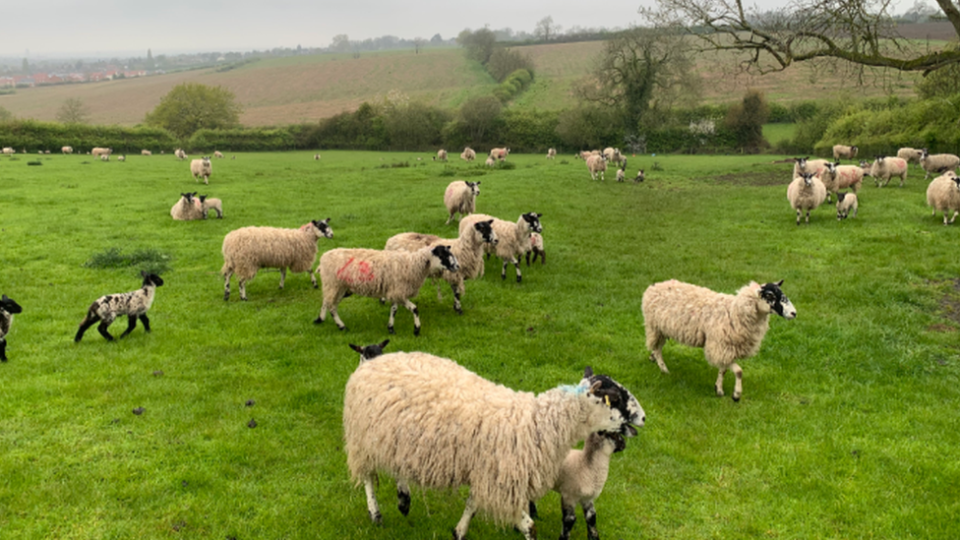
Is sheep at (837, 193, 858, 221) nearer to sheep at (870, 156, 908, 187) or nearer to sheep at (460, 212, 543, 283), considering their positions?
sheep at (870, 156, 908, 187)

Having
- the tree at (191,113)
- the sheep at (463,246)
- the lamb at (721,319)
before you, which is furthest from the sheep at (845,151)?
the tree at (191,113)

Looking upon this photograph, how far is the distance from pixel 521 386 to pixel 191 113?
80200 millimetres

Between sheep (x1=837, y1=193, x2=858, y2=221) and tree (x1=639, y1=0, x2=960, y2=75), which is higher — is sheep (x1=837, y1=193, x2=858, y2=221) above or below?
below

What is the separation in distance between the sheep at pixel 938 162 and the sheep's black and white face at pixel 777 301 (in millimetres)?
29770

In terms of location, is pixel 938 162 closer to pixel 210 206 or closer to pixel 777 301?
pixel 777 301

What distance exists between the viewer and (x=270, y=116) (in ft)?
297

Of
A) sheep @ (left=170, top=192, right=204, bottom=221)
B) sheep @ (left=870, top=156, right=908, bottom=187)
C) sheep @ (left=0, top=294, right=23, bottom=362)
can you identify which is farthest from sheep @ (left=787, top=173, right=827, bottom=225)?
sheep @ (left=170, top=192, right=204, bottom=221)

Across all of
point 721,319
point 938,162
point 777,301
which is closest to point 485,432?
point 721,319

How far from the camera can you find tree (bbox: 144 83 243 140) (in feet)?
238

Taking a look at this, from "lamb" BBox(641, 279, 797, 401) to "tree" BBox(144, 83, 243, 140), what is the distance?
7649cm

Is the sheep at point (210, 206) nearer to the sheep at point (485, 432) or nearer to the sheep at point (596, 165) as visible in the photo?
the sheep at point (485, 432)

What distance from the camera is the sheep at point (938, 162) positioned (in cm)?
2834

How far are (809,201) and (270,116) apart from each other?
8912cm

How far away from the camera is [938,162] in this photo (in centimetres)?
2880
